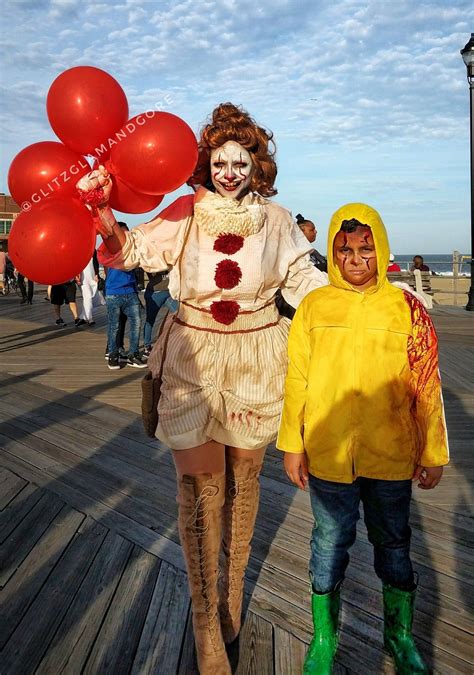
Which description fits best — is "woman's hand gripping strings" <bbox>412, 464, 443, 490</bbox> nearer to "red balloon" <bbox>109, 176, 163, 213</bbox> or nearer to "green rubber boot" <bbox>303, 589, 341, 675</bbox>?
"green rubber boot" <bbox>303, 589, 341, 675</bbox>

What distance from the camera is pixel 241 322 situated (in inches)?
84.4

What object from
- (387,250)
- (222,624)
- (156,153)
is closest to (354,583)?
(222,624)

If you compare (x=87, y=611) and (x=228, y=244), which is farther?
(x=87, y=611)

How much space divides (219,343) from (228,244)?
368 millimetres

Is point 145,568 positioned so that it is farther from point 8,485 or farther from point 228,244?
point 228,244

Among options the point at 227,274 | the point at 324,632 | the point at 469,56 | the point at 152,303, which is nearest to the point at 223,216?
the point at 227,274

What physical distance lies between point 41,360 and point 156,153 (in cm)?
675

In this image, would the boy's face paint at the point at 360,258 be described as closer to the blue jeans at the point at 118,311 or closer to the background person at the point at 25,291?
the blue jeans at the point at 118,311

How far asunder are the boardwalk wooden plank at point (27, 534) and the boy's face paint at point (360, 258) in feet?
6.69

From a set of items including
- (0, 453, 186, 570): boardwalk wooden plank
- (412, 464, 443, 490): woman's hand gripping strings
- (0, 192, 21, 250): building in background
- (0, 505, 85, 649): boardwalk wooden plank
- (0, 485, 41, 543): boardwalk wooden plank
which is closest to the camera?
(412, 464, 443, 490): woman's hand gripping strings

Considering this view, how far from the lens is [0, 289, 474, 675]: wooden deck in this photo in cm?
213

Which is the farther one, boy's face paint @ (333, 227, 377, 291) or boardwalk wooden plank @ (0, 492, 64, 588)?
boardwalk wooden plank @ (0, 492, 64, 588)

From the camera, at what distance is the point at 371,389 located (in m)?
1.95

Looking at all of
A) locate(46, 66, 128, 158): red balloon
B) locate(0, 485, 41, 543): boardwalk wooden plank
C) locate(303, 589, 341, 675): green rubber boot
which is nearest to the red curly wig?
locate(46, 66, 128, 158): red balloon
